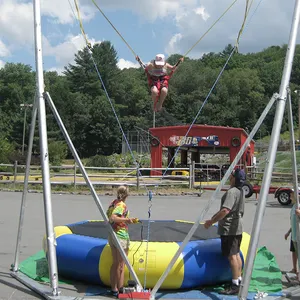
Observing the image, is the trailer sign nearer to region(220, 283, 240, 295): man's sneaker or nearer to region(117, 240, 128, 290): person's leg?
region(220, 283, 240, 295): man's sneaker

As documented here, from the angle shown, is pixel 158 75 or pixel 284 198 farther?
pixel 284 198

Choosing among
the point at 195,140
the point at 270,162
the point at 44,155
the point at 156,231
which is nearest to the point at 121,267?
the point at 156,231

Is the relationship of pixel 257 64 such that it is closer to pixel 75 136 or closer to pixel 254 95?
pixel 254 95

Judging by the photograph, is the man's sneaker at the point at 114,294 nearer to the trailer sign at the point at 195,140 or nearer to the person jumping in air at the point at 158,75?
the person jumping in air at the point at 158,75

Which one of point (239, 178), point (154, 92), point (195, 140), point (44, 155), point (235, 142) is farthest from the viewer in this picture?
point (235, 142)

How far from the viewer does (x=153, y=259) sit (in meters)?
6.31

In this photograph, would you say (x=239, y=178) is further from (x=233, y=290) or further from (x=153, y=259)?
(x=153, y=259)

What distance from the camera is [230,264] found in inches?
245

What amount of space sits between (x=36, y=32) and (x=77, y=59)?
495 cm

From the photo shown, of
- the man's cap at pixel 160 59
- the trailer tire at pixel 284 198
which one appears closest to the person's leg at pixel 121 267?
the man's cap at pixel 160 59

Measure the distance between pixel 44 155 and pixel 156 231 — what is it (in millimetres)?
2226

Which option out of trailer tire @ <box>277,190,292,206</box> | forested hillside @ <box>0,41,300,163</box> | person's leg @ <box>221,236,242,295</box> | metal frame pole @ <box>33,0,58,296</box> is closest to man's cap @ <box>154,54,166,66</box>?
metal frame pole @ <box>33,0,58,296</box>

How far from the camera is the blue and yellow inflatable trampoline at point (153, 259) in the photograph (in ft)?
20.7

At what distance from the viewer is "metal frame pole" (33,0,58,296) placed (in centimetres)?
594
